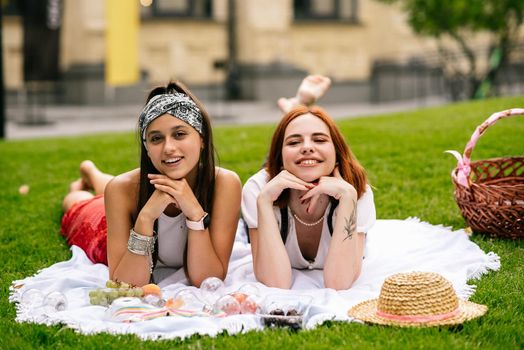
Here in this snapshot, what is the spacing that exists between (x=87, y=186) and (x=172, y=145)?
299cm

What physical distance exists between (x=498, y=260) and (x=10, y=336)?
2819mm

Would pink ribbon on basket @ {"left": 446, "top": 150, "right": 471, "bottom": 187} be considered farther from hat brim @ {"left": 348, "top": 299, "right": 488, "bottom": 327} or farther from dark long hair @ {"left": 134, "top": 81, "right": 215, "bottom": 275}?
dark long hair @ {"left": 134, "top": 81, "right": 215, "bottom": 275}

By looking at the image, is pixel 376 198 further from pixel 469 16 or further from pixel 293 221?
pixel 469 16

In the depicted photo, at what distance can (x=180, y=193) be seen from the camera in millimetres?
4133

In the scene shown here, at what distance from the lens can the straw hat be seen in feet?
11.8

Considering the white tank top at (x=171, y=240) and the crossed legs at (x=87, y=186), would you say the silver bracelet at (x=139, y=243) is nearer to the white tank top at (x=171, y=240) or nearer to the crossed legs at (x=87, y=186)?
the white tank top at (x=171, y=240)

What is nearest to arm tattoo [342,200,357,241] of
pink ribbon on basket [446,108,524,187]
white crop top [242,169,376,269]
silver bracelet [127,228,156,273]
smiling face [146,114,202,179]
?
white crop top [242,169,376,269]

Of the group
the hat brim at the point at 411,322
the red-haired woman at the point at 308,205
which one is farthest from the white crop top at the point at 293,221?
the hat brim at the point at 411,322

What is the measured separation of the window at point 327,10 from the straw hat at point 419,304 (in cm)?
1849

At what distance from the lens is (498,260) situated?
189 inches

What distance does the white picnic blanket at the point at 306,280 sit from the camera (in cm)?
370

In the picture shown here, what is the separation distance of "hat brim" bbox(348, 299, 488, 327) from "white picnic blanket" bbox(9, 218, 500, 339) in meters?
0.08

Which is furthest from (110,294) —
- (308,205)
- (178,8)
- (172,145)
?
(178,8)

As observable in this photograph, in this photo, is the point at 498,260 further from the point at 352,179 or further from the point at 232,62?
the point at 232,62
